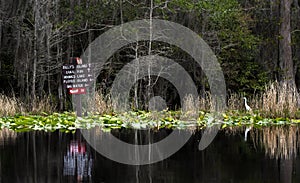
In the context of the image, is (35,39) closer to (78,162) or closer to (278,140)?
(278,140)

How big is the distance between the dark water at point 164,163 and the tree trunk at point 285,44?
8.47m

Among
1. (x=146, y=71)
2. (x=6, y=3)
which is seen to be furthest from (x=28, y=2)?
(x=146, y=71)

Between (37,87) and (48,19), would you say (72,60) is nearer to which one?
(48,19)

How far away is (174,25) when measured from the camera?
18.6m

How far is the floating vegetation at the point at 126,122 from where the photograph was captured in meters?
11.8

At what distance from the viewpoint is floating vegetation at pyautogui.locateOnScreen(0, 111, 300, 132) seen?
1175cm

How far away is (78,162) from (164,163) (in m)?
1.15

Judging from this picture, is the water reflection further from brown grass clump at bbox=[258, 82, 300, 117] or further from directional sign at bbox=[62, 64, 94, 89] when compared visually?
directional sign at bbox=[62, 64, 94, 89]

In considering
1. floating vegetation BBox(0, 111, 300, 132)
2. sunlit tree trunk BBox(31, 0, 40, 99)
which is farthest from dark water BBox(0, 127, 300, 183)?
sunlit tree trunk BBox(31, 0, 40, 99)

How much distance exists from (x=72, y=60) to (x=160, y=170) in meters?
7.92

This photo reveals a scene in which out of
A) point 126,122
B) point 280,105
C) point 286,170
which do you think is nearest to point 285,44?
point 280,105

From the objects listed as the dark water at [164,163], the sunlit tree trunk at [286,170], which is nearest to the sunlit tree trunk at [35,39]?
the dark water at [164,163]

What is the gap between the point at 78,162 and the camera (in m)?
7.03

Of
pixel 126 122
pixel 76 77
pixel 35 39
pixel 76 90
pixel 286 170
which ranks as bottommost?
pixel 286 170
